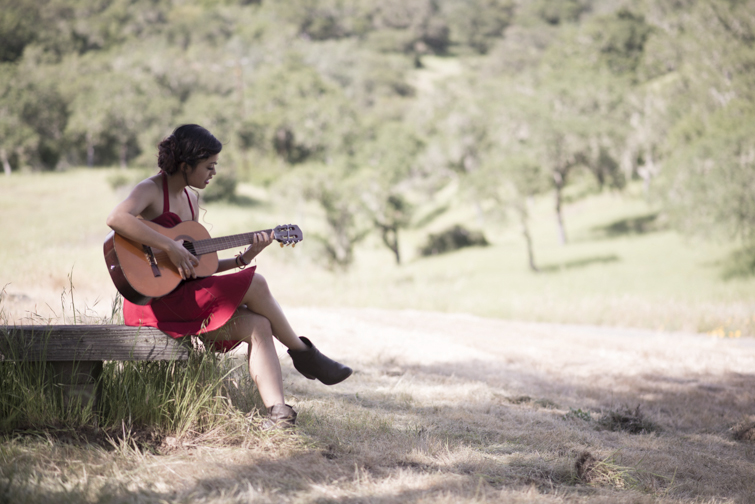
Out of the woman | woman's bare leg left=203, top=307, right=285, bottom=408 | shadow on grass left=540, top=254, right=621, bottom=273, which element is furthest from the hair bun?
shadow on grass left=540, top=254, right=621, bottom=273

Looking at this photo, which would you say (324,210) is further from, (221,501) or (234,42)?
(234,42)

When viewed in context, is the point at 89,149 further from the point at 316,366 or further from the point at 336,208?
the point at 316,366

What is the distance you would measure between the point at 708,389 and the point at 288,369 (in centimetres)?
482

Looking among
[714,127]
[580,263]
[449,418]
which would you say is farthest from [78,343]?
[714,127]

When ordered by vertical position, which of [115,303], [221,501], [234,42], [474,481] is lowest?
[474,481]

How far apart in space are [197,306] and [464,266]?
29.1 meters

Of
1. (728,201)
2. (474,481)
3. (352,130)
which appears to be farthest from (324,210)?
(474,481)

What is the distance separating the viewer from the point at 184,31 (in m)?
92.8

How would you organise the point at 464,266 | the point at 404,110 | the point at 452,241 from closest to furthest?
the point at 464,266 < the point at 452,241 < the point at 404,110

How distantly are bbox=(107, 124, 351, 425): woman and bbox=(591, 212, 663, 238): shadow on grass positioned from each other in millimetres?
33366

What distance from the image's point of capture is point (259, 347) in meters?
3.22

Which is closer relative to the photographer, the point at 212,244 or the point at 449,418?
the point at 212,244

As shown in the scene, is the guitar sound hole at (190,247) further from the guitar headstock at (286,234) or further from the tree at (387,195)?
the tree at (387,195)

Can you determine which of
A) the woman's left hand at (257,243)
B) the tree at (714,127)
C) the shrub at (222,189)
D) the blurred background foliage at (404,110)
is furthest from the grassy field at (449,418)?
the shrub at (222,189)
